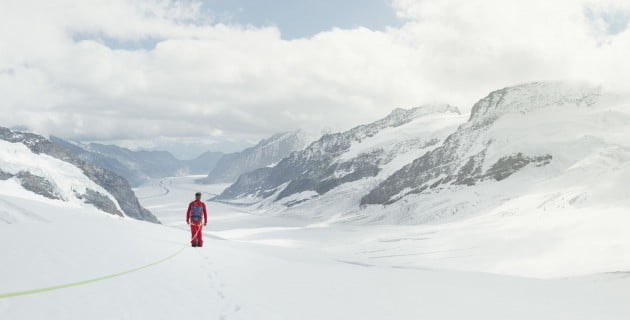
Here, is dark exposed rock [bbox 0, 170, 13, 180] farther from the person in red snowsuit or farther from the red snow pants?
the red snow pants

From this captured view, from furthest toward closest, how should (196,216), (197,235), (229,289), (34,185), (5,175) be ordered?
(34,185)
(5,175)
(196,216)
(197,235)
(229,289)

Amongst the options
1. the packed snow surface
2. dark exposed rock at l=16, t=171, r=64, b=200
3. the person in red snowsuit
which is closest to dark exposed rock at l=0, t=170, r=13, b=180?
dark exposed rock at l=16, t=171, r=64, b=200

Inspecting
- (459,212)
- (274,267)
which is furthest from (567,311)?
(459,212)

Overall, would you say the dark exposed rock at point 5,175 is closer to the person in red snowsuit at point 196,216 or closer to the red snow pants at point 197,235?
the person in red snowsuit at point 196,216

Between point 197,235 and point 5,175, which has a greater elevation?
point 5,175

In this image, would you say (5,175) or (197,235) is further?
(5,175)

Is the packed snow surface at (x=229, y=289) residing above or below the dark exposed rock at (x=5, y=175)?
below

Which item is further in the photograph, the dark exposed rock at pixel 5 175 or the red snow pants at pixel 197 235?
the dark exposed rock at pixel 5 175

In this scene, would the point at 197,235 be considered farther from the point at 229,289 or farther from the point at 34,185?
the point at 34,185

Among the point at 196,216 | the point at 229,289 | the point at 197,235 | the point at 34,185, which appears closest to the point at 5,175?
the point at 34,185

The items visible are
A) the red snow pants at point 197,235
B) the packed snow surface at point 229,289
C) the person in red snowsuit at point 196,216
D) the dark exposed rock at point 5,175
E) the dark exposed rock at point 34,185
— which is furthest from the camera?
the dark exposed rock at point 34,185

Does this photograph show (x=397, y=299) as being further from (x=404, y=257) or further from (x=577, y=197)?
(x=577, y=197)

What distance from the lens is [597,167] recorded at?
195 m

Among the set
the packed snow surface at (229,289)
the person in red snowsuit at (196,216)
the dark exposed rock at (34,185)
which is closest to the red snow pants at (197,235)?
the person in red snowsuit at (196,216)
